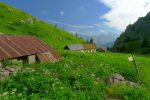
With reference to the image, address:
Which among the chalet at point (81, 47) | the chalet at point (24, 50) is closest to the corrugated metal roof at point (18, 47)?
the chalet at point (24, 50)

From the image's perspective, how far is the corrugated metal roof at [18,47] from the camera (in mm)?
29980

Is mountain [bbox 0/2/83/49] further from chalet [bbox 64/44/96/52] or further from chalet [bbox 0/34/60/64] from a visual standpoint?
chalet [bbox 0/34/60/64]

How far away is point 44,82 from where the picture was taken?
21.4m

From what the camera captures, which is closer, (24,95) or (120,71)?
(24,95)

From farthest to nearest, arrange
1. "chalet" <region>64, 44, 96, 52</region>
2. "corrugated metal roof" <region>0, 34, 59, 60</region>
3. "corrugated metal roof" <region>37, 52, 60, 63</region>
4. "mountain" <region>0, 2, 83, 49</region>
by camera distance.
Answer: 1. "chalet" <region>64, 44, 96, 52</region>
2. "mountain" <region>0, 2, 83, 49</region>
3. "corrugated metal roof" <region>37, 52, 60, 63</region>
4. "corrugated metal roof" <region>0, 34, 59, 60</region>

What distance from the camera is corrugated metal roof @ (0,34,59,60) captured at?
98.4 feet

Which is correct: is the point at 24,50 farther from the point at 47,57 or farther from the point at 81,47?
the point at 81,47

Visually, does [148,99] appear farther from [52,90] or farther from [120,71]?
[120,71]

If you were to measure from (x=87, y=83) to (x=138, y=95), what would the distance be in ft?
14.2

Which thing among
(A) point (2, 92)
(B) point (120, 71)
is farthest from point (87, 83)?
(B) point (120, 71)

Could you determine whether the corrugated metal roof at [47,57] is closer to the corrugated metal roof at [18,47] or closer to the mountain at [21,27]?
the corrugated metal roof at [18,47]

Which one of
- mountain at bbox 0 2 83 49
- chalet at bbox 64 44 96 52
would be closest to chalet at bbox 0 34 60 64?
mountain at bbox 0 2 83 49

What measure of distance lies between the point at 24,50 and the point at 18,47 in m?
0.81

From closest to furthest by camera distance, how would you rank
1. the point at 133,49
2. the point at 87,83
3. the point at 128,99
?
1. the point at 128,99
2. the point at 87,83
3. the point at 133,49
